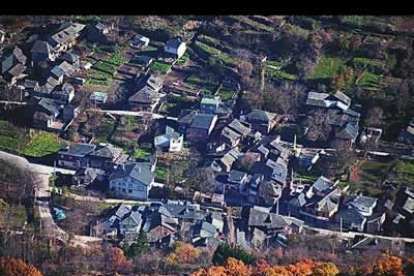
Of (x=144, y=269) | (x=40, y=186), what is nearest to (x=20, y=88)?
(x=40, y=186)

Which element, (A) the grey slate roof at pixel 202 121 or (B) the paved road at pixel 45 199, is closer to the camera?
(B) the paved road at pixel 45 199

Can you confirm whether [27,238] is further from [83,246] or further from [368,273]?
[368,273]

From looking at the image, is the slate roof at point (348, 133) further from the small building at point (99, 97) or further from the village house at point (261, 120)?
the small building at point (99, 97)

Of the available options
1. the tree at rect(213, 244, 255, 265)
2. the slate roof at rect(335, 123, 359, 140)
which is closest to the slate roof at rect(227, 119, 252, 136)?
the slate roof at rect(335, 123, 359, 140)

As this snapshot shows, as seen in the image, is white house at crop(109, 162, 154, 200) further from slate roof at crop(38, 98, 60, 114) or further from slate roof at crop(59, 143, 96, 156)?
slate roof at crop(38, 98, 60, 114)

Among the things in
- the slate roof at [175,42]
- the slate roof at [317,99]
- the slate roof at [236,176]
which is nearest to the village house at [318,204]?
the slate roof at [236,176]

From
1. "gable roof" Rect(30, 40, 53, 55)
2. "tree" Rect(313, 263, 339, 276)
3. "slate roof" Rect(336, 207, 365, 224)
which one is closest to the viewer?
"tree" Rect(313, 263, 339, 276)

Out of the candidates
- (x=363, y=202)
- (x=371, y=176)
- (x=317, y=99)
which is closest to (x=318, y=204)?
(x=363, y=202)
